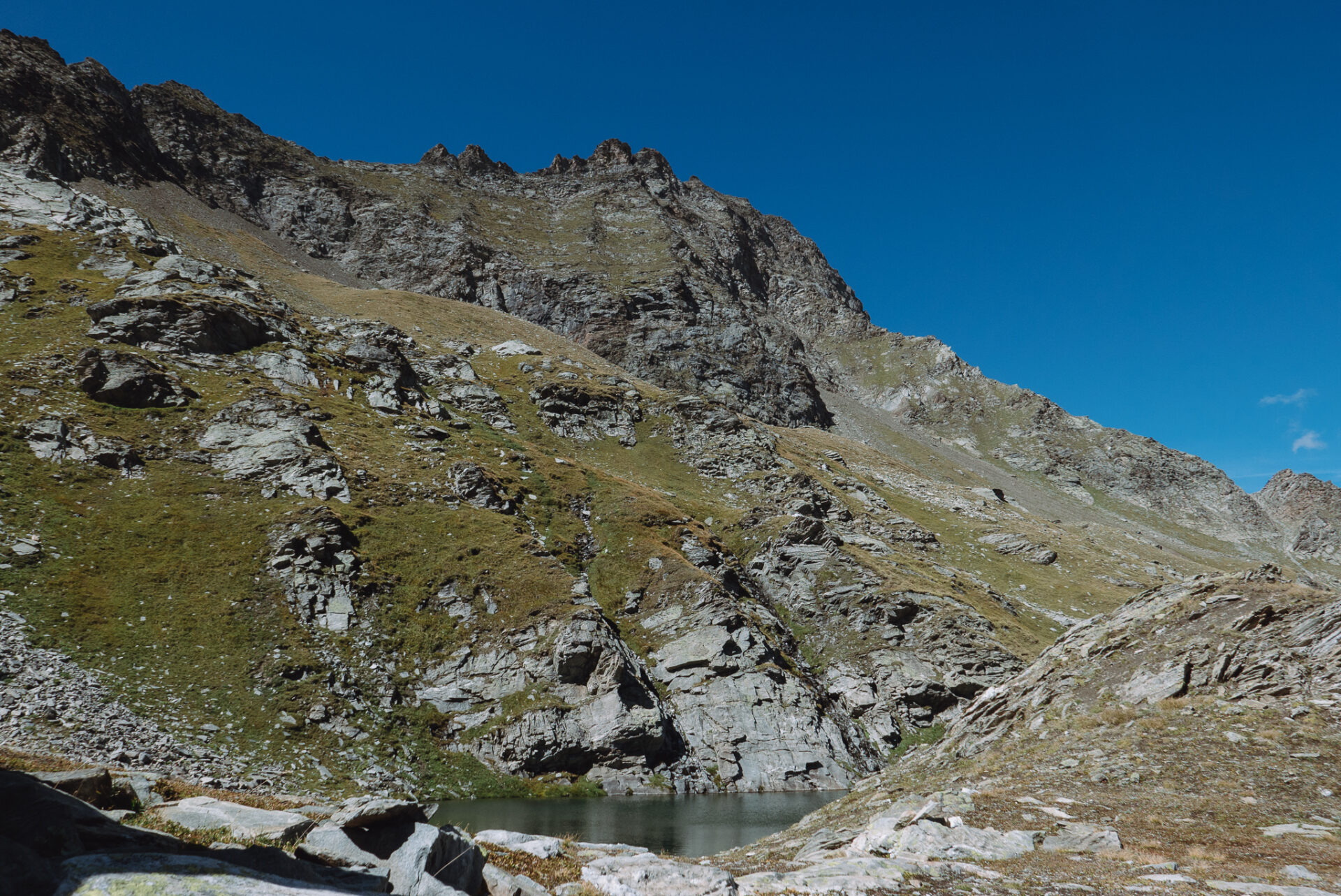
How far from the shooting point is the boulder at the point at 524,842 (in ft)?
50.1

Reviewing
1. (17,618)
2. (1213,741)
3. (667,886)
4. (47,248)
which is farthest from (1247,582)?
(47,248)

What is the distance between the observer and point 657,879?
1320cm

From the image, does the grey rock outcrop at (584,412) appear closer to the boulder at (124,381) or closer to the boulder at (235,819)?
the boulder at (124,381)

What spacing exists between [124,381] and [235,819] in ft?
203

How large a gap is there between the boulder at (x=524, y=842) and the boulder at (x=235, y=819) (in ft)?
15.6

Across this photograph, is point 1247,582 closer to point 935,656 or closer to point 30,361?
point 935,656

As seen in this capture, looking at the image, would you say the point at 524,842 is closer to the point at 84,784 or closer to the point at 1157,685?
the point at 84,784

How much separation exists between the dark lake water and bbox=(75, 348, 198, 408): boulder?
154ft

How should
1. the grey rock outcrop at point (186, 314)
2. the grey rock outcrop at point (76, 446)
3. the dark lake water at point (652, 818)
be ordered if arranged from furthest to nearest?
the grey rock outcrop at point (186, 314) → the grey rock outcrop at point (76, 446) → the dark lake water at point (652, 818)

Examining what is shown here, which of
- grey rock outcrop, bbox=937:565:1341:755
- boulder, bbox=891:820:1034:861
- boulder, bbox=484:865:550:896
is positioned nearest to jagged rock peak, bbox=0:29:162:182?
boulder, bbox=484:865:550:896

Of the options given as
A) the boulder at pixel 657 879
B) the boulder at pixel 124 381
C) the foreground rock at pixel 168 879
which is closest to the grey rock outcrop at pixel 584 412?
the boulder at pixel 124 381

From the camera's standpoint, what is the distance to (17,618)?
35.5 m

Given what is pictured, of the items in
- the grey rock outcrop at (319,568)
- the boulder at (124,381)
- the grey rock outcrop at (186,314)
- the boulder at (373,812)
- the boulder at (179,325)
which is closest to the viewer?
the boulder at (373,812)

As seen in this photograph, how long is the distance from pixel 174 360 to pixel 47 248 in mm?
34237
